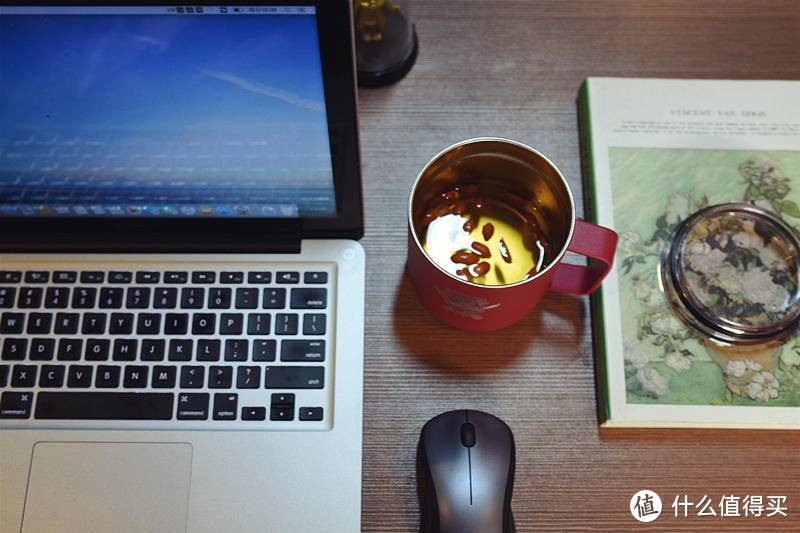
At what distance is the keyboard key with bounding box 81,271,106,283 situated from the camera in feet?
1.85

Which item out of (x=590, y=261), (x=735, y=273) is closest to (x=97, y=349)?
(x=590, y=261)

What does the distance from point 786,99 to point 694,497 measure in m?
0.37

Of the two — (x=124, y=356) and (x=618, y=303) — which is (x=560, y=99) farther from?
(x=124, y=356)

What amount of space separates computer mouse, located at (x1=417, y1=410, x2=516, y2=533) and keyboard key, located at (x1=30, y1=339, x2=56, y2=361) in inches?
11.7

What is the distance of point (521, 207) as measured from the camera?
56 cm

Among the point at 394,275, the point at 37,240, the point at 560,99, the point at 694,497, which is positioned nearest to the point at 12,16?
the point at 37,240

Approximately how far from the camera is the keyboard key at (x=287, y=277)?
558 mm

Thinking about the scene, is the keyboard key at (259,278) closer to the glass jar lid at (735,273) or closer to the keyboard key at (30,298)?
the keyboard key at (30,298)

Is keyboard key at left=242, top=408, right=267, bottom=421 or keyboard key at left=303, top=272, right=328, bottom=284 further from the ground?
keyboard key at left=303, top=272, right=328, bottom=284

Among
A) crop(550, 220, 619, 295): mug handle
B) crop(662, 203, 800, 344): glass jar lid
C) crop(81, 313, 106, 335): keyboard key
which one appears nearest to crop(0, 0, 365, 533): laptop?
crop(81, 313, 106, 335): keyboard key

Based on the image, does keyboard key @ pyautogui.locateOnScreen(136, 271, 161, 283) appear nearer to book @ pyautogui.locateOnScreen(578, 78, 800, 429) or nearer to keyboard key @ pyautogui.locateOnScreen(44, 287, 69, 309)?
keyboard key @ pyautogui.locateOnScreen(44, 287, 69, 309)

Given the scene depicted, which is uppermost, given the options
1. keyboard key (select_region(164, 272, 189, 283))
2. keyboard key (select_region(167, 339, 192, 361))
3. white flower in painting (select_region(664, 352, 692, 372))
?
keyboard key (select_region(164, 272, 189, 283))

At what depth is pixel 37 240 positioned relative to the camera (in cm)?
57

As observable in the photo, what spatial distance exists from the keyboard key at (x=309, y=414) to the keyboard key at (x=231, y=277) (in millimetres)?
116
